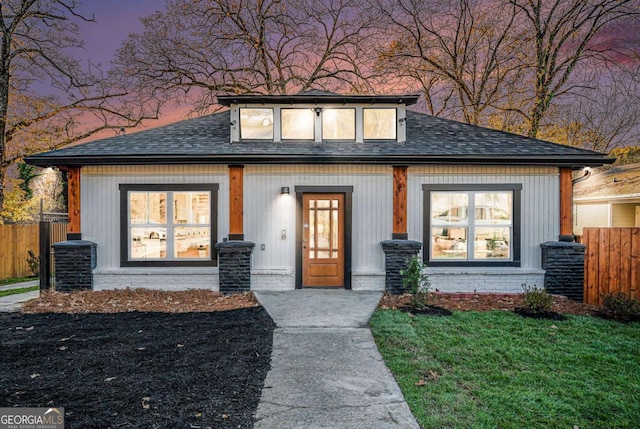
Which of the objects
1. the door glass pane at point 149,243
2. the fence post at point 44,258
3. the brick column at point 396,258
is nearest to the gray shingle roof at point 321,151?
the fence post at point 44,258

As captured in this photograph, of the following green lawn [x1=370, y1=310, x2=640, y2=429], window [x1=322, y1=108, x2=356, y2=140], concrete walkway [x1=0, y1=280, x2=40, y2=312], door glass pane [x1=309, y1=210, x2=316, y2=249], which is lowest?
concrete walkway [x1=0, y1=280, x2=40, y2=312]

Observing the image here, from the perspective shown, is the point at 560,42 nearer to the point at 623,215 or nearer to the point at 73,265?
the point at 623,215

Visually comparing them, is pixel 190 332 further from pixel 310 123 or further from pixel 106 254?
pixel 310 123

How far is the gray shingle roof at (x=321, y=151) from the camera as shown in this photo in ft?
26.8

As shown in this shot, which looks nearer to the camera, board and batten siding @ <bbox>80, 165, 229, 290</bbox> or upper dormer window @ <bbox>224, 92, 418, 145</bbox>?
board and batten siding @ <bbox>80, 165, 229, 290</bbox>

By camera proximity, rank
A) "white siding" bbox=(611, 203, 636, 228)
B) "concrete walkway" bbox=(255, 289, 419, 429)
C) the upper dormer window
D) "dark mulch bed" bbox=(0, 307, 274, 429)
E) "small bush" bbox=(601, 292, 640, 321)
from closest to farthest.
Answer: "concrete walkway" bbox=(255, 289, 419, 429) < "dark mulch bed" bbox=(0, 307, 274, 429) < "small bush" bbox=(601, 292, 640, 321) < the upper dormer window < "white siding" bbox=(611, 203, 636, 228)

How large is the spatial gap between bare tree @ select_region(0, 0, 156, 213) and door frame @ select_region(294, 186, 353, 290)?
12721 mm

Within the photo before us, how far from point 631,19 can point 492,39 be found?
16.0ft

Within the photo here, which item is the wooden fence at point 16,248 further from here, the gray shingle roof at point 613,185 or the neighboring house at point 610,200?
the gray shingle roof at point 613,185

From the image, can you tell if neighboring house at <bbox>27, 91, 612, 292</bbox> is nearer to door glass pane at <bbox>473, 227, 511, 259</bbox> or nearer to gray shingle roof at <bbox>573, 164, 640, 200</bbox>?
door glass pane at <bbox>473, 227, 511, 259</bbox>

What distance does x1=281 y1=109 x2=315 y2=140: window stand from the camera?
9.16 m

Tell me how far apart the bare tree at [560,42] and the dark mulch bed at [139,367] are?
15.9m

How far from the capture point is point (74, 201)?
27.7 ft

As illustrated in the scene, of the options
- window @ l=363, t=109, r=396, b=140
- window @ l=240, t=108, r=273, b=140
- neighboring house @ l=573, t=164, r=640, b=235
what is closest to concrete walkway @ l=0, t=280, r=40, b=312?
window @ l=240, t=108, r=273, b=140
